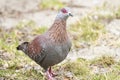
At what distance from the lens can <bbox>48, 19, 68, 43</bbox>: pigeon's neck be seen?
7184 mm

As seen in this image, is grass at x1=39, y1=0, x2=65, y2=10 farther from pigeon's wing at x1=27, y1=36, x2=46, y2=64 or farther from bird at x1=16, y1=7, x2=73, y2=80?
bird at x1=16, y1=7, x2=73, y2=80

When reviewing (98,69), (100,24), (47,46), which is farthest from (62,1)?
(47,46)

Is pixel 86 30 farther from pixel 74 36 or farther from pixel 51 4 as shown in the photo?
pixel 51 4

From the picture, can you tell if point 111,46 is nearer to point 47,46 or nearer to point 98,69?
point 98,69

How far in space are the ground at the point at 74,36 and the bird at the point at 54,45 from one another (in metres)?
0.33

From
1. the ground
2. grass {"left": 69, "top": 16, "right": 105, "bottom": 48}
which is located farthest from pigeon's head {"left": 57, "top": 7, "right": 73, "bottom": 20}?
grass {"left": 69, "top": 16, "right": 105, "bottom": 48}

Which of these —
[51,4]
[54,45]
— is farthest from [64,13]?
[51,4]

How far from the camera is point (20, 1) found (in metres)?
12.8

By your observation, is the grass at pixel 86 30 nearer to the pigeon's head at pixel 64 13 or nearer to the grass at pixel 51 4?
the grass at pixel 51 4

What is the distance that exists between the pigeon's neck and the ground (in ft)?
2.20

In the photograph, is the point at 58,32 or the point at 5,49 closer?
the point at 58,32

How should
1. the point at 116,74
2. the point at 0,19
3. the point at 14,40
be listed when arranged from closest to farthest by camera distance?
the point at 116,74 → the point at 14,40 → the point at 0,19

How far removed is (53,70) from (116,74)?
0.93 metres

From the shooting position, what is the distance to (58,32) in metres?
7.25
